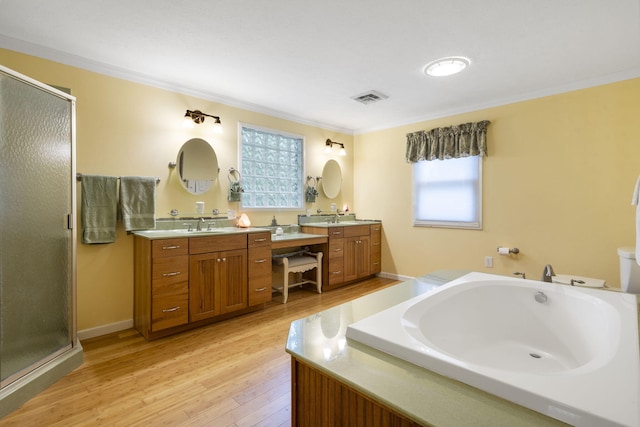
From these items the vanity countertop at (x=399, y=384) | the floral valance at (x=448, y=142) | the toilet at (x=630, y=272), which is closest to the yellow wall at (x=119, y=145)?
the vanity countertop at (x=399, y=384)

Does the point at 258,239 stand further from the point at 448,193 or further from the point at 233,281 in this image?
the point at 448,193

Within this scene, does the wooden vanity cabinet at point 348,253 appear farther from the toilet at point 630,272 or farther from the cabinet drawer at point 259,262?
the toilet at point 630,272

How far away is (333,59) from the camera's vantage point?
2.46 meters

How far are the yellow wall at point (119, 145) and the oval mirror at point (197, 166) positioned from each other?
65 mm

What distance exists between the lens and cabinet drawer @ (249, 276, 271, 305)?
2970mm

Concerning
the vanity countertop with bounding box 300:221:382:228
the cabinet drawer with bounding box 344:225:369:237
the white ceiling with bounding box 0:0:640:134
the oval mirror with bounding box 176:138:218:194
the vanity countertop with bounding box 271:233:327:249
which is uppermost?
the white ceiling with bounding box 0:0:640:134

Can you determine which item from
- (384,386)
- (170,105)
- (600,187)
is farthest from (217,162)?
(600,187)

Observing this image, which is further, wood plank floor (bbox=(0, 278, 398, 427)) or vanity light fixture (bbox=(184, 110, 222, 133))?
vanity light fixture (bbox=(184, 110, 222, 133))

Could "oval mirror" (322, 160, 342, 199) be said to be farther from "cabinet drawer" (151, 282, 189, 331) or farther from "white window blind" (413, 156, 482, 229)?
"cabinet drawer" (151, 282, 189, 331)

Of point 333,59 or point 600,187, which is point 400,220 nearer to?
point 600,187

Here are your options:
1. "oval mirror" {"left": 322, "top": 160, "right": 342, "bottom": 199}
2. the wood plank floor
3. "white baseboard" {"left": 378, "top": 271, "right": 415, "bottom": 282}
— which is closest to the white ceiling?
"oval mirror" {"left": 322, "top": 160, "right": 342, "bottom": 199}

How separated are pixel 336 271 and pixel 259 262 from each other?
123cm

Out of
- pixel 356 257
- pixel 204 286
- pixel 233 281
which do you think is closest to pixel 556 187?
pixel 356 257

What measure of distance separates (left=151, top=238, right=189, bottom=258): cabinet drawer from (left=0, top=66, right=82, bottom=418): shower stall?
513 mm
